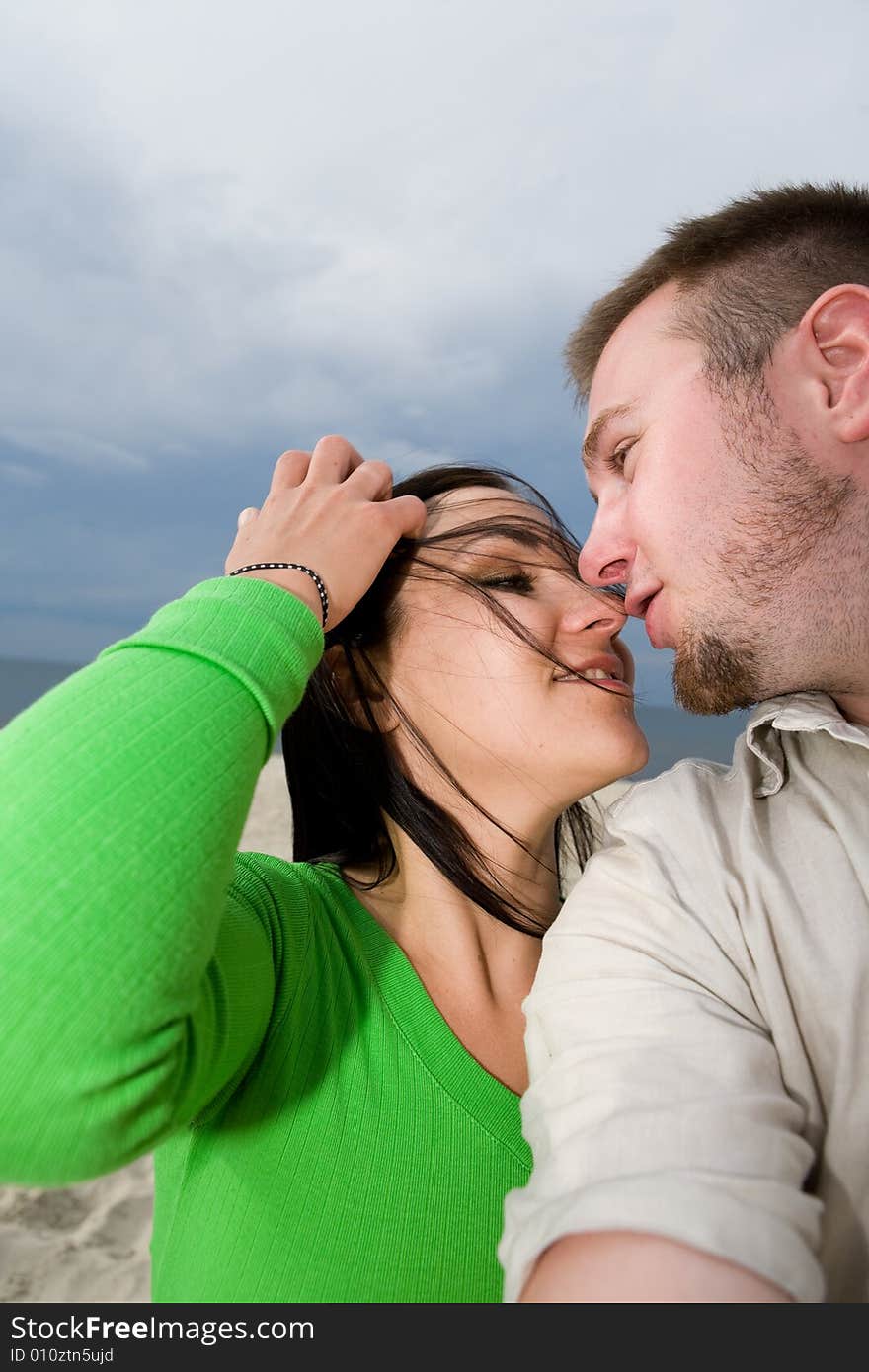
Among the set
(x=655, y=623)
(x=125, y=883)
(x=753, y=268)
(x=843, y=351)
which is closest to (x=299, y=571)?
(x=125, y=883)

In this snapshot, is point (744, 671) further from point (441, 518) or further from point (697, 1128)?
point (697, 1128)

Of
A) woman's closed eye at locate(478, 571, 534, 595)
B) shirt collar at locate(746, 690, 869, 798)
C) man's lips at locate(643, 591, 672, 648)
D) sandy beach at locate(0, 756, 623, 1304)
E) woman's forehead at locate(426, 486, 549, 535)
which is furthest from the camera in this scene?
sandy beach at locate(0, 756, 623, 1304)

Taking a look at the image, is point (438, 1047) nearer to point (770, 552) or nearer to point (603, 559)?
point (603, 559)

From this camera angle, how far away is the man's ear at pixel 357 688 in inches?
94.4

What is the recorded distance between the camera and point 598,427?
2.19 metres

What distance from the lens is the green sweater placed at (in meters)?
1.11

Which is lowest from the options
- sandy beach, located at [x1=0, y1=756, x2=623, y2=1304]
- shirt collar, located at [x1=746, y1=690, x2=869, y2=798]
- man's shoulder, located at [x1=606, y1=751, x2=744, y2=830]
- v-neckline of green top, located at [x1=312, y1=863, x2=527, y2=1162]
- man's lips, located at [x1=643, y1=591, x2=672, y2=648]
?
sandy beach, located at [x1=0, y1=756, x2=623, y2=1304]

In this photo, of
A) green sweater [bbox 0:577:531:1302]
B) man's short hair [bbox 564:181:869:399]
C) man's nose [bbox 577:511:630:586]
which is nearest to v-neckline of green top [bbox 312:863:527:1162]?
green sweater [bbox 0:577:531:1302]

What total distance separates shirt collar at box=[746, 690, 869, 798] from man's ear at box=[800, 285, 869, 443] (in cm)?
64

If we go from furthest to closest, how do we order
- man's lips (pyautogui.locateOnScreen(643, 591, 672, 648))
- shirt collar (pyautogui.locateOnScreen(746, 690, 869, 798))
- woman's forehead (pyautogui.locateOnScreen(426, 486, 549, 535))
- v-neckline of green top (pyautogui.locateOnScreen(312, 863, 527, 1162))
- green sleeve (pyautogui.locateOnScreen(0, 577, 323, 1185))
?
1. woman's forehead (pyautogui.locateOnScreen(426, 486, 549, 535))
2. man's lips (pyautogui.locateOnScreen(643, 591, 672, 648))
3. v-neckline of green top (pyautogui.locateOnScreen(312, 863, 527, 1162))
4. shirt collar (pyautogui.locateOnScreen(746, 690, 869, 798))
5. green sleeve (pyautogui.locateOnScreen(0, 577, 323, 1185))

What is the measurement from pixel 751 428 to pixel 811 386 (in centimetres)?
18

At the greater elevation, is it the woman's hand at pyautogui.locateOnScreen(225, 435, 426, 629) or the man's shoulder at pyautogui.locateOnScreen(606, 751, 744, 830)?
the woman's hand at pyautogui.locateOnScreen(225, 435, 426, 629)

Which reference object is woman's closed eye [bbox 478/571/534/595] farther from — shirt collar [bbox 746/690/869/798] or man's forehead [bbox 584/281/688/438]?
shirt collar [bbox 746/690/869/798]

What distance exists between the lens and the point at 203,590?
1557 mm
